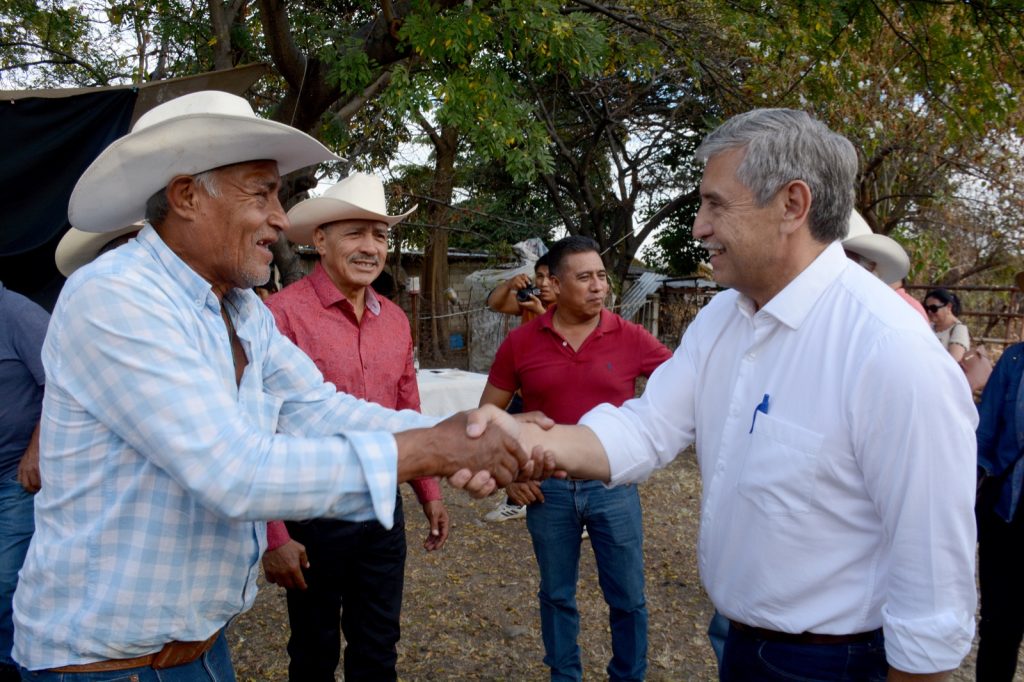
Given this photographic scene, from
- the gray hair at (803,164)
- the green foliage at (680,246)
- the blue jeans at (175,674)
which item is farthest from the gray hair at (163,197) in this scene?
the green foliage at (680,246)

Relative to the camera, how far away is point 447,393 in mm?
7680

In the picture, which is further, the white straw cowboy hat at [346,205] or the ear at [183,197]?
the white straw cowboy hat at [346,205]

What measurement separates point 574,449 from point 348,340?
1396mm

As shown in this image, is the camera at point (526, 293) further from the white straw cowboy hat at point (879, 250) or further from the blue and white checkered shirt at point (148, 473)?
the blue and white checkered shirt at point (148, 473)

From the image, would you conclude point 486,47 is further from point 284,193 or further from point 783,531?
point 783,531

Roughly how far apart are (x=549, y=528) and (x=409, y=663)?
146cm

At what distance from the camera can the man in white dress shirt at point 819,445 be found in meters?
1.62

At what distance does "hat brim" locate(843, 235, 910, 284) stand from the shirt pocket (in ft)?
10.4

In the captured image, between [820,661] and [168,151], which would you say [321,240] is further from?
[820,661]

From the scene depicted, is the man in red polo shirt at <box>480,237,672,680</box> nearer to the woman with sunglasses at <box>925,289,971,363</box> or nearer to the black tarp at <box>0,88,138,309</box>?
the black tarp at <box>0,88,138,309</box>

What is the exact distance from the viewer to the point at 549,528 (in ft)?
11.9

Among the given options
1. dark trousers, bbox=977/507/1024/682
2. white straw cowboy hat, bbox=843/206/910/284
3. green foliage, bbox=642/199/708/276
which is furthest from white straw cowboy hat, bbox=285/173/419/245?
green foliage, bbox=642/199/708/276

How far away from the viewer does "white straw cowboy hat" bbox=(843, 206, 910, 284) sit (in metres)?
4.64

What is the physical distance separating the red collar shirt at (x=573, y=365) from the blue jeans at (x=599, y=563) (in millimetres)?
402
